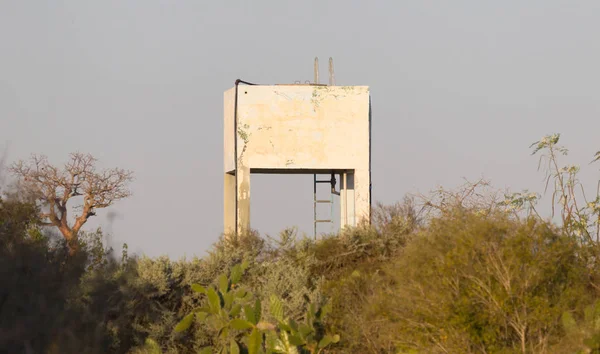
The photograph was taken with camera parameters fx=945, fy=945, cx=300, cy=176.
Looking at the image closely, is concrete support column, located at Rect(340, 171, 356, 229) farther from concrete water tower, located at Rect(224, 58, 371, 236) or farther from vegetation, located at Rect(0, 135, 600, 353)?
vegetation, located at Rect(0, 135, 600, 353)

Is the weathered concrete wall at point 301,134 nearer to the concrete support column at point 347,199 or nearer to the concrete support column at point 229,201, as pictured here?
the concrete support column at point 347,199

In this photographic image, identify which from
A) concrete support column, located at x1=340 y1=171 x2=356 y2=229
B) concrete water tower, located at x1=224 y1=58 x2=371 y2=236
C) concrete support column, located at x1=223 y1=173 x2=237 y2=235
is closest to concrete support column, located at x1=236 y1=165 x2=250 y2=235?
concrete water tower, located at x1=224 y1=58 x2=371 y2=236

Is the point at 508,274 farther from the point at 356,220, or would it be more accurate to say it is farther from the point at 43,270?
the point at 356,220

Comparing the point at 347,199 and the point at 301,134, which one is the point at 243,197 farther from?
the point at 347,199

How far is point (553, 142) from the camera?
17766 mm

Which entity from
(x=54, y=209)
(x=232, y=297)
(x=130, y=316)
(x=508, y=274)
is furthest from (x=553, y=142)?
(x=54, y=209)

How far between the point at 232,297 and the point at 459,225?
352 cm

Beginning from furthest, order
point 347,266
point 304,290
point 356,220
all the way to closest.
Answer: point 356,220, point 347,266, point 304,290

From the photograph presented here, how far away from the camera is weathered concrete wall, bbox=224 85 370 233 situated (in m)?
20.8

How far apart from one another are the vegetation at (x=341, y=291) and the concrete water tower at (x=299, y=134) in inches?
92.5

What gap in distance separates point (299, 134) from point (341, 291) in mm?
5426

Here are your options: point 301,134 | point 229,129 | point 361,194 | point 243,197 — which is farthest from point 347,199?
point 229,129

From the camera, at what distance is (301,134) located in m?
21.0

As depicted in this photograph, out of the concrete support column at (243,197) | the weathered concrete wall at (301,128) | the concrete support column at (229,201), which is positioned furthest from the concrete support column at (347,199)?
the concrete support column at (229,201)
